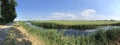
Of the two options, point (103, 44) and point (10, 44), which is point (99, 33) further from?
point (10, 44)

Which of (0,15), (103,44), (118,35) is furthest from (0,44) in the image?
(0,15)

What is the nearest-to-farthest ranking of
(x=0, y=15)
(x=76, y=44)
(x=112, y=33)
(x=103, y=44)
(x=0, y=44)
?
(x=76, y=44) → (x=0, y=44) → (x=103, y=44) → (x=112, y=33) → (x=0, y=15)

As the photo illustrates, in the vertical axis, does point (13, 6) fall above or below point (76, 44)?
above

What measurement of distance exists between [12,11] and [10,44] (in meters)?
38.2

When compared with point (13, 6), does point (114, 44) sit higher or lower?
lower

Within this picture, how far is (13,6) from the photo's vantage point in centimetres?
4925

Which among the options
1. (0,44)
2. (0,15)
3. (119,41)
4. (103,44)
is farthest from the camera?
(0,15)

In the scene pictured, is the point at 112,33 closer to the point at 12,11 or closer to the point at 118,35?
the point at 118,35

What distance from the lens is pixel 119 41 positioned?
656 inches

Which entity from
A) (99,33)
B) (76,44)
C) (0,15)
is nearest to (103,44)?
(76,44)

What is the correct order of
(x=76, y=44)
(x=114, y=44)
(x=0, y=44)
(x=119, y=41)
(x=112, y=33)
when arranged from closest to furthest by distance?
(x=76, y=44) < (x=0, y=44) < (x=114, y=44) < (x=119, y=41) < (x=112, y=33)

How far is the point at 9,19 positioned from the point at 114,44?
3597cm

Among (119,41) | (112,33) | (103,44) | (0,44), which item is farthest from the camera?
(112,33)

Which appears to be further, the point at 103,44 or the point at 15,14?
the point at 15,14
